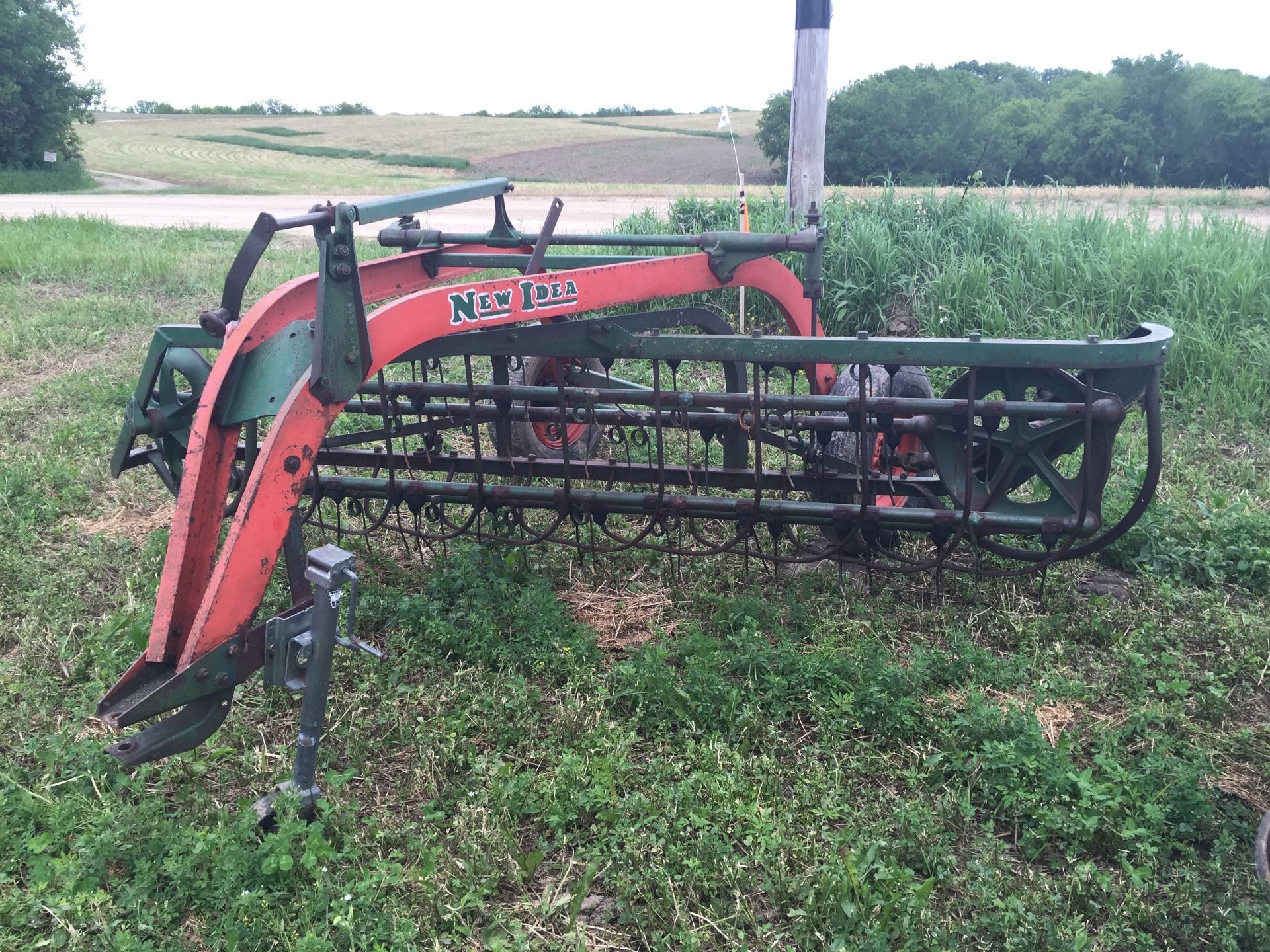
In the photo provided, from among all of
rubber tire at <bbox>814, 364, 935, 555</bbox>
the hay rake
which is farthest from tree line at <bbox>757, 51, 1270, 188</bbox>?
the hay rake

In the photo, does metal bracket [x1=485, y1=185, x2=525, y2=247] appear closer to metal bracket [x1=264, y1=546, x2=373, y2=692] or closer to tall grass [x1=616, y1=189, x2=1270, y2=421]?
metal bracket [x1=264, y1=546, x2=373, y2=692]

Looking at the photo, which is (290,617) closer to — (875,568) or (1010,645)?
(875,568)

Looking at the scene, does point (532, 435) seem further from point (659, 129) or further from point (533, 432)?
point (659, 129)

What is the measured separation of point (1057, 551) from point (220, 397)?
289 centimetres

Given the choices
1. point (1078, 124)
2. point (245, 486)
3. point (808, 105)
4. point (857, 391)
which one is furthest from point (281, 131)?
point (245, 486)

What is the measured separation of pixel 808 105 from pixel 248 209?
1385 centimetres

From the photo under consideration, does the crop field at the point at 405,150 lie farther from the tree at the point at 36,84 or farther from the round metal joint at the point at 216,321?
the round metal joint at the point at 216,321

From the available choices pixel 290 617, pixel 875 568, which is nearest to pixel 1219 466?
pixel 875 568

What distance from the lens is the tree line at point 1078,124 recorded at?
12469 mm

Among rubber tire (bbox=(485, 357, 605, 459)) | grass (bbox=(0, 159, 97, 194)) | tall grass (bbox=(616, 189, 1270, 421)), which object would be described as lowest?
rubber tire (bbox=(485, 357, 605, 459))

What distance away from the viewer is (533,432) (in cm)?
504

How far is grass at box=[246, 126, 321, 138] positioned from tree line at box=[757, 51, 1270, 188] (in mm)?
32068

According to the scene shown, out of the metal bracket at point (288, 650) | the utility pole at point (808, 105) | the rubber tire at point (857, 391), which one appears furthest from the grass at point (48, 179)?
the metal bracket at point (288, 650)

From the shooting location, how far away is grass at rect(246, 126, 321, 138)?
4266 cm
